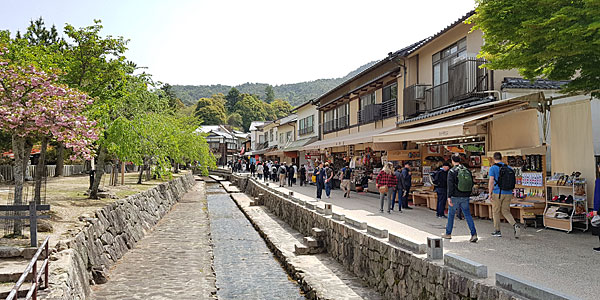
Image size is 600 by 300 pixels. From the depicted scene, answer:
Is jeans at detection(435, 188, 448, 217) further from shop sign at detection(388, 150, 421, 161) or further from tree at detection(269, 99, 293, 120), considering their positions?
tree at detection(269, 99, 293, 120)

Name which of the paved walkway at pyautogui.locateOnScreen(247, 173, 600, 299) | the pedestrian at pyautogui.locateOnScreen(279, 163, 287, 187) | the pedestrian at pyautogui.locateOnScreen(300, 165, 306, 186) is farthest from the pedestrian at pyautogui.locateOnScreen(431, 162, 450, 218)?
the pedestrian at pyautogui.locateOnScreen(300, 165, 306, 186)

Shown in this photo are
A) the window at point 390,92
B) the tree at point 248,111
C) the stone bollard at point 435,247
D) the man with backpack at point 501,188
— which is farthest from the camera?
the tree at point 248,111

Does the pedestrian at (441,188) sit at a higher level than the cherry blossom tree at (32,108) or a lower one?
lower

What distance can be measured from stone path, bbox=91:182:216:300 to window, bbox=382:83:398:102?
10.6 m

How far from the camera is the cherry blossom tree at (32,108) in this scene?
335 inches

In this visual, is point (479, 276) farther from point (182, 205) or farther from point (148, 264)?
point (182, 205)

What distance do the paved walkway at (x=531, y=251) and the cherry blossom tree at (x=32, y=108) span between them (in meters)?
8.09

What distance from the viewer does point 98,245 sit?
401 inches

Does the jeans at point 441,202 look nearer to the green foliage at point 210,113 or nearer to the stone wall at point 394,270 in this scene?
the stone wall at point 394,270

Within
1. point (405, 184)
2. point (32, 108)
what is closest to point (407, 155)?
point (405, 184)

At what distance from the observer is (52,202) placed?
42.8 ft

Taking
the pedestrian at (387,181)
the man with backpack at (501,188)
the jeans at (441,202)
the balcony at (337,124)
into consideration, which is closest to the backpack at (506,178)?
the man with backpack at (501,188)

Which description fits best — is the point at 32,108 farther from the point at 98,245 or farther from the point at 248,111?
the point at 248,111

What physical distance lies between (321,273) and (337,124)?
1901cm
